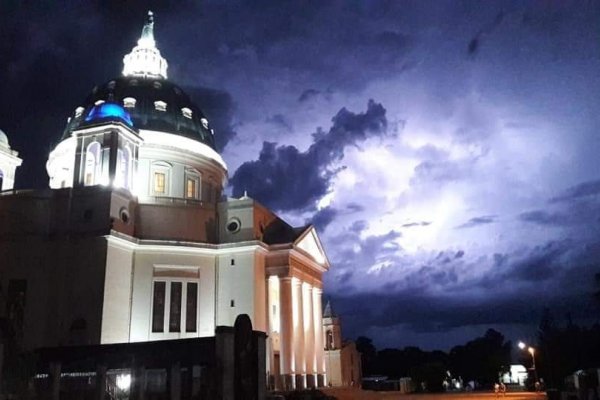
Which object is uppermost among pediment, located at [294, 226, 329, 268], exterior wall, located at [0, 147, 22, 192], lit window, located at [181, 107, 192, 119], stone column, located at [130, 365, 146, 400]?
lit window, located at [181, 107, 192, 119]

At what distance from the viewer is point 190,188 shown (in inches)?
1732

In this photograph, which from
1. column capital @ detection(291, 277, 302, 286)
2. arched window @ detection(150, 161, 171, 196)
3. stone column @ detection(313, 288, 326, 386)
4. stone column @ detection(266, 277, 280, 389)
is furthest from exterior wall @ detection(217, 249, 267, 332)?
stone column @ detection(313, 288, 326, 386)

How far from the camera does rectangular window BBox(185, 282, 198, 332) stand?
1470 inches

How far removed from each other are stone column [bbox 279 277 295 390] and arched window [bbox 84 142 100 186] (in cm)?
1360

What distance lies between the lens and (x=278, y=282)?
40719mm

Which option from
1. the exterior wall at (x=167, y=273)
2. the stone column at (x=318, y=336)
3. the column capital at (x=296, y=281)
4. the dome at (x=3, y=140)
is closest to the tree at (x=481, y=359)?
the stone column at (x=318, y=336)

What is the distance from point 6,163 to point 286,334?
23031mm

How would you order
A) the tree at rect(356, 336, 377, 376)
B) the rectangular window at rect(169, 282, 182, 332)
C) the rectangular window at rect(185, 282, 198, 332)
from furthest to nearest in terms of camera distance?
the tree at rect(356, 336, 377, 376) < the rectangular window at rect(185, 282, 198, 332) < the rectangular window at rect(169, 282, 182, 332)

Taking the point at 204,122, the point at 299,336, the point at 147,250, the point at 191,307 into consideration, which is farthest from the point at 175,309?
the point at 204,122

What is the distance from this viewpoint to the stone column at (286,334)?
38562 mm

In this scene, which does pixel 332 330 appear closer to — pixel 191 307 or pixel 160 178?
pixel 191 307

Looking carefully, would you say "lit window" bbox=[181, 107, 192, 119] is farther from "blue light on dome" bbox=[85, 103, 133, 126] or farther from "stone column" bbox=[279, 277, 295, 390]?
"stone column" bbox=[279, 277, 295, 390]

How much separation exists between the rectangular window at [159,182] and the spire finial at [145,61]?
1335cm

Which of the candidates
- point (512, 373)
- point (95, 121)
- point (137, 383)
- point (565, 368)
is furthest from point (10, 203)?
point (512, 373)
